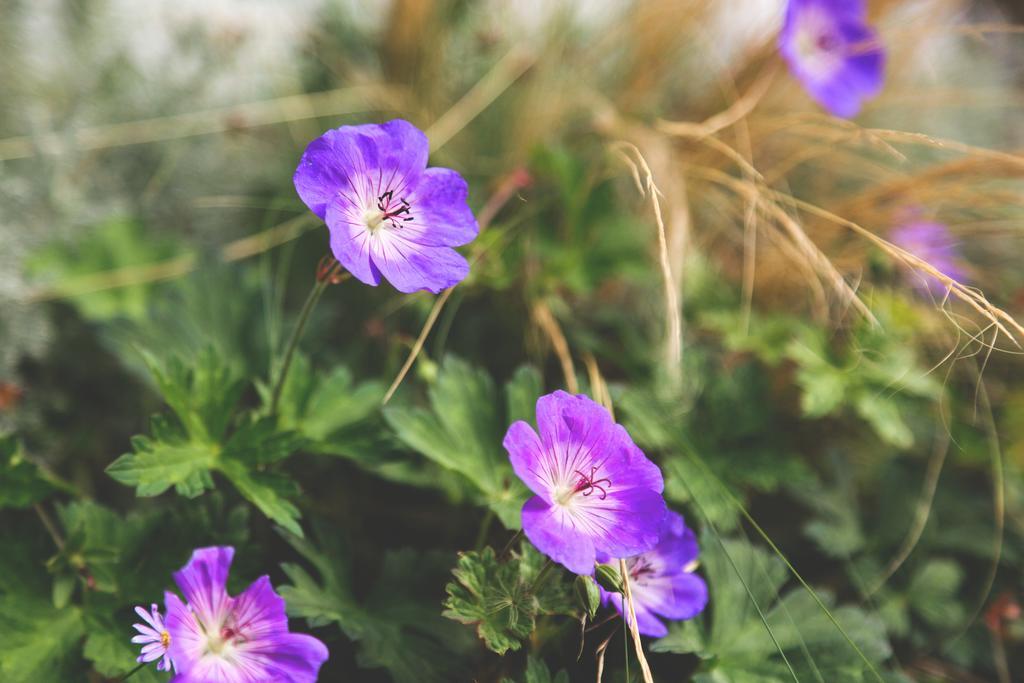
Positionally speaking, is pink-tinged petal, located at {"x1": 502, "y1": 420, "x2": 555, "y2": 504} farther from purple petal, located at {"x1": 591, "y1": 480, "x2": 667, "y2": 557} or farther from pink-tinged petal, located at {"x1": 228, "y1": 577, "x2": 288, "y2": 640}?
pink-tinged petal, located at {"x1": 228, "y1": 577, "x2": 288, "y2": 640}

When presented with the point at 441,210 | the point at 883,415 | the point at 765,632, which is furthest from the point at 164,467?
the point at 883,415

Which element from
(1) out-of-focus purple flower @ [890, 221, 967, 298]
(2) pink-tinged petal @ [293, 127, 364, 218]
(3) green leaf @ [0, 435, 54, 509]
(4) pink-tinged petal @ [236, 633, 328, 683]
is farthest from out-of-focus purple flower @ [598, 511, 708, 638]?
(1) out-of-focus purple flower @ [890, 221, 967, 298]

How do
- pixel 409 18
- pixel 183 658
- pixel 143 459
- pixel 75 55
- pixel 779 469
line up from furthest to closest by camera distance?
pixel 409 18, pixel 75 55, pixel 779 469, pixel 143 459, pixel 183 658

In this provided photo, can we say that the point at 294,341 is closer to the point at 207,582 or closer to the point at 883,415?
the point at 207,582

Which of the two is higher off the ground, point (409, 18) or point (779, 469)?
point (409, 18)

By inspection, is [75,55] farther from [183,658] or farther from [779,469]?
[779,469]

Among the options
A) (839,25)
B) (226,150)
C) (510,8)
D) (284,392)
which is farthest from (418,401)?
(839,25)

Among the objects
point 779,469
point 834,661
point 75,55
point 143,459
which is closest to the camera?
point 143,459
